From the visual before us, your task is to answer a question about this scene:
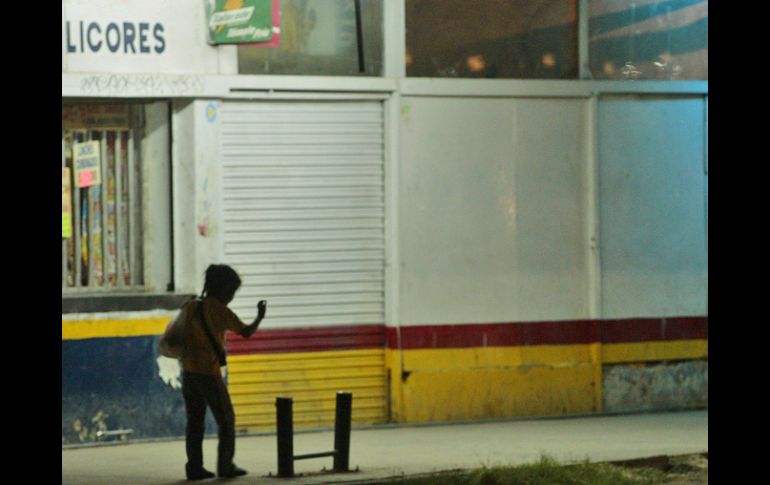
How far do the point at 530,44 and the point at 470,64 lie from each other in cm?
64

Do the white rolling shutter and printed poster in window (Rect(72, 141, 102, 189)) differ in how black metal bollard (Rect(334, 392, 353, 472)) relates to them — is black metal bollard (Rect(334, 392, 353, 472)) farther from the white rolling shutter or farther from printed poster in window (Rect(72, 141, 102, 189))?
printed poster in window (Rect(72, 141, 102, 189))

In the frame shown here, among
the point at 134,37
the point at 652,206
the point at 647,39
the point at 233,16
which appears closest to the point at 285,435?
the point at 233,16

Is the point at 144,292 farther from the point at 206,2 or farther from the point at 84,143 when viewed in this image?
the point at 206,2

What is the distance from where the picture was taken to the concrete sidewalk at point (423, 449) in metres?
11.6

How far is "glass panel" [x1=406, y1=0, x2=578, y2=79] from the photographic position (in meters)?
14.2

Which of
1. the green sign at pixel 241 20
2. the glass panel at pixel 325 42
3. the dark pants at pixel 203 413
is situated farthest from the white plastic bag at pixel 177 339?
the glass panel at pixel 325 42

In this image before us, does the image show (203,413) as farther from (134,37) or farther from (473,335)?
(473,335)

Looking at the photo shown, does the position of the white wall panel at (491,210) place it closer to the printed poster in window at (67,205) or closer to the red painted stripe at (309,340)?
the red painted stripe at (309,340)

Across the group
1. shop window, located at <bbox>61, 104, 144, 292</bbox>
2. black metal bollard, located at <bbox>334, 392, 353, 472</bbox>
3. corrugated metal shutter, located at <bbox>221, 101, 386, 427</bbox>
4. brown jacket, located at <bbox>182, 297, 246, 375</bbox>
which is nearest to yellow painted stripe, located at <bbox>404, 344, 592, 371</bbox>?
corrugated metal shutter, located at <bbox>221, 101, 386, 427</bbox>

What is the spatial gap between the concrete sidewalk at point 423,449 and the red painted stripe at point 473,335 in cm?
74

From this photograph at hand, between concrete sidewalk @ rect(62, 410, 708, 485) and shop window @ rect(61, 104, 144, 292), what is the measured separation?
5.01 feet
